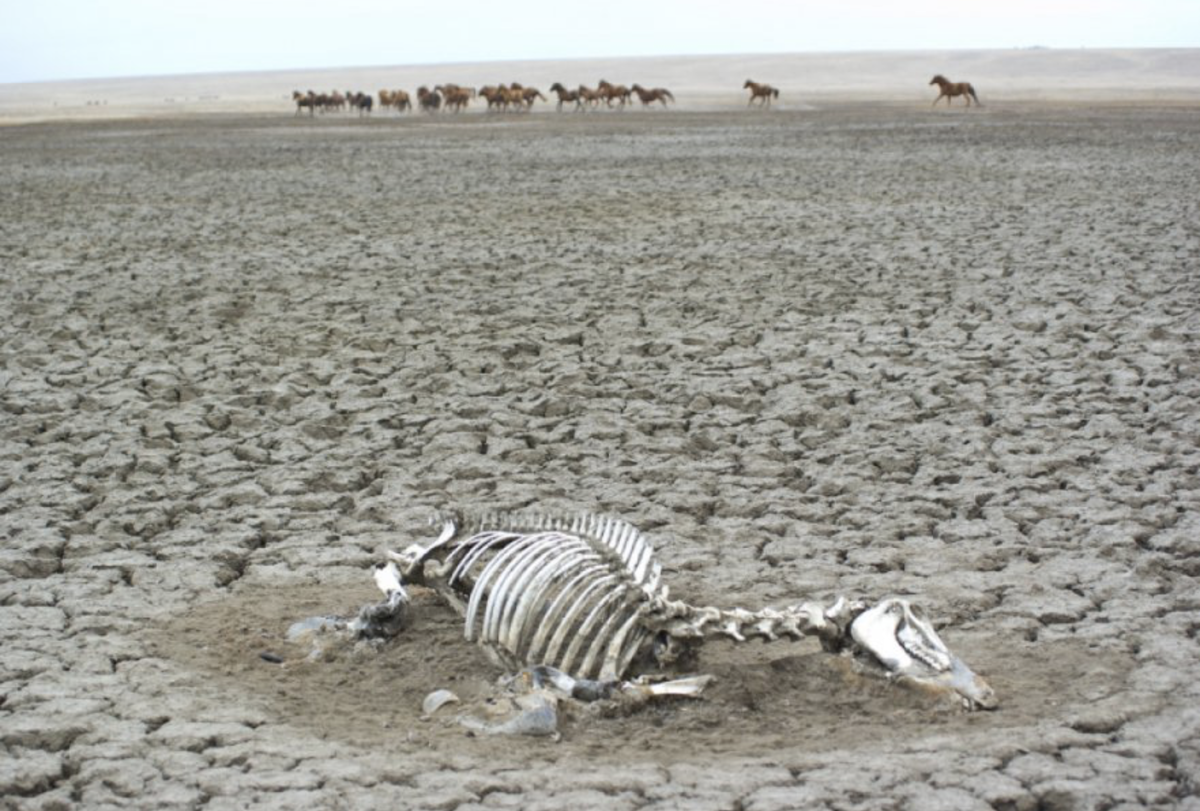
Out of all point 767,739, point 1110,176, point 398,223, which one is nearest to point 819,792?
point 767,739

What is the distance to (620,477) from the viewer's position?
6129mm

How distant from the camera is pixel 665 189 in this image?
55.8ft

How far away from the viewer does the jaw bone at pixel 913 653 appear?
381 cm

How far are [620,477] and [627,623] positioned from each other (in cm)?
225

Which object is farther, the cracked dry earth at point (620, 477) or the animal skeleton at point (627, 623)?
the animal skeleton at point (627, 623)

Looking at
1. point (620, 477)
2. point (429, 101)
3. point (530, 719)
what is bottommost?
point (429, 101)

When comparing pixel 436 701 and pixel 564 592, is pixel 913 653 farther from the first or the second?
pixel 436 701

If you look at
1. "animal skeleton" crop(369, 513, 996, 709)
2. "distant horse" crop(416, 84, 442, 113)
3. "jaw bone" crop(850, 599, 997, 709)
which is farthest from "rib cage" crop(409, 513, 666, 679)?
"distant horse" crop(416, 84, 442, 113)

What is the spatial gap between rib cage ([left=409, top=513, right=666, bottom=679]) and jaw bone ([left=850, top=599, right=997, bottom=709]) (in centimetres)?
61

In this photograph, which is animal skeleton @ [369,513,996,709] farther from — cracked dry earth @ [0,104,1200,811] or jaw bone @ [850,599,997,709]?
cracked dry earth @ [0,104,1200,811]

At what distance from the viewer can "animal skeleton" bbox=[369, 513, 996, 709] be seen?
153 inches

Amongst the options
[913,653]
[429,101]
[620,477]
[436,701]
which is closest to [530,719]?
[436,701]

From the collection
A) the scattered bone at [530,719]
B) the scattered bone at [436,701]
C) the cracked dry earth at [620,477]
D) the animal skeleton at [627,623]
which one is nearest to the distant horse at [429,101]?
the cracked dry earth at [620,477]

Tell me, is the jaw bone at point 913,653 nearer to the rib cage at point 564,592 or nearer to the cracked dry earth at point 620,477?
the cracked dry earth at point 620,477
